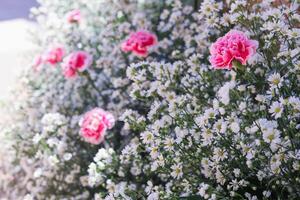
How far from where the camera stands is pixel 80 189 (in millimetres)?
2729

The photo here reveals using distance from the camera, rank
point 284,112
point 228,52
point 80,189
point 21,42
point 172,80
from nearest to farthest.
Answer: point 284,112, point 228,52, point 172,80, point 80,189, point 21,42

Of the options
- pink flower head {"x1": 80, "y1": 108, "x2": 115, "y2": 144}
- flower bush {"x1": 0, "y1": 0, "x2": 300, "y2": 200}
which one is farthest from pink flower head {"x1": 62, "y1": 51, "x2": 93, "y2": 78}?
pink flower head {"x1": 80, "y1": 108, "x2": 115, "y2": 144}

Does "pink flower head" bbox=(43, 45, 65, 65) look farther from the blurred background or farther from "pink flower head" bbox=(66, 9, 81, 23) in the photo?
the blurred background

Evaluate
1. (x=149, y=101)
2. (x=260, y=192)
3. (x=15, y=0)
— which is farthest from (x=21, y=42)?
(x=260, y=192)

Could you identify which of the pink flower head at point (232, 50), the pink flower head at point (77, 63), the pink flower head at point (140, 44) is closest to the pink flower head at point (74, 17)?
the pink flower head at point (77, 63)

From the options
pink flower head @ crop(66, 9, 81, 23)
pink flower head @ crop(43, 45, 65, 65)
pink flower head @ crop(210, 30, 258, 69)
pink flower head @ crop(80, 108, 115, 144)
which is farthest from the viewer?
pink flower head @ crop(66, 9, 81, 23)

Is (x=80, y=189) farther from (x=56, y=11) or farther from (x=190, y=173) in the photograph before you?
(x=56, y=11)

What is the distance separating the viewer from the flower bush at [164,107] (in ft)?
5.18

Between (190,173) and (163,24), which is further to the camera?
(163,24)

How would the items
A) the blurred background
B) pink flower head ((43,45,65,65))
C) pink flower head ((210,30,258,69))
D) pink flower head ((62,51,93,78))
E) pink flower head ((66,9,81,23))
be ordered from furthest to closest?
the blurred background
pink flower head ((66,9,81,23))
pink flower head ((43,45,65,65))
pink flower head ((62,51,93,78))
pink flower head ((210,30,258,69))

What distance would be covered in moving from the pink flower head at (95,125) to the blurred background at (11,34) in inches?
115

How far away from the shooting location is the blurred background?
583cm

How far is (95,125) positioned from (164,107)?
528mm

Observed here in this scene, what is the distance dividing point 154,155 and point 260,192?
0.36 metres
